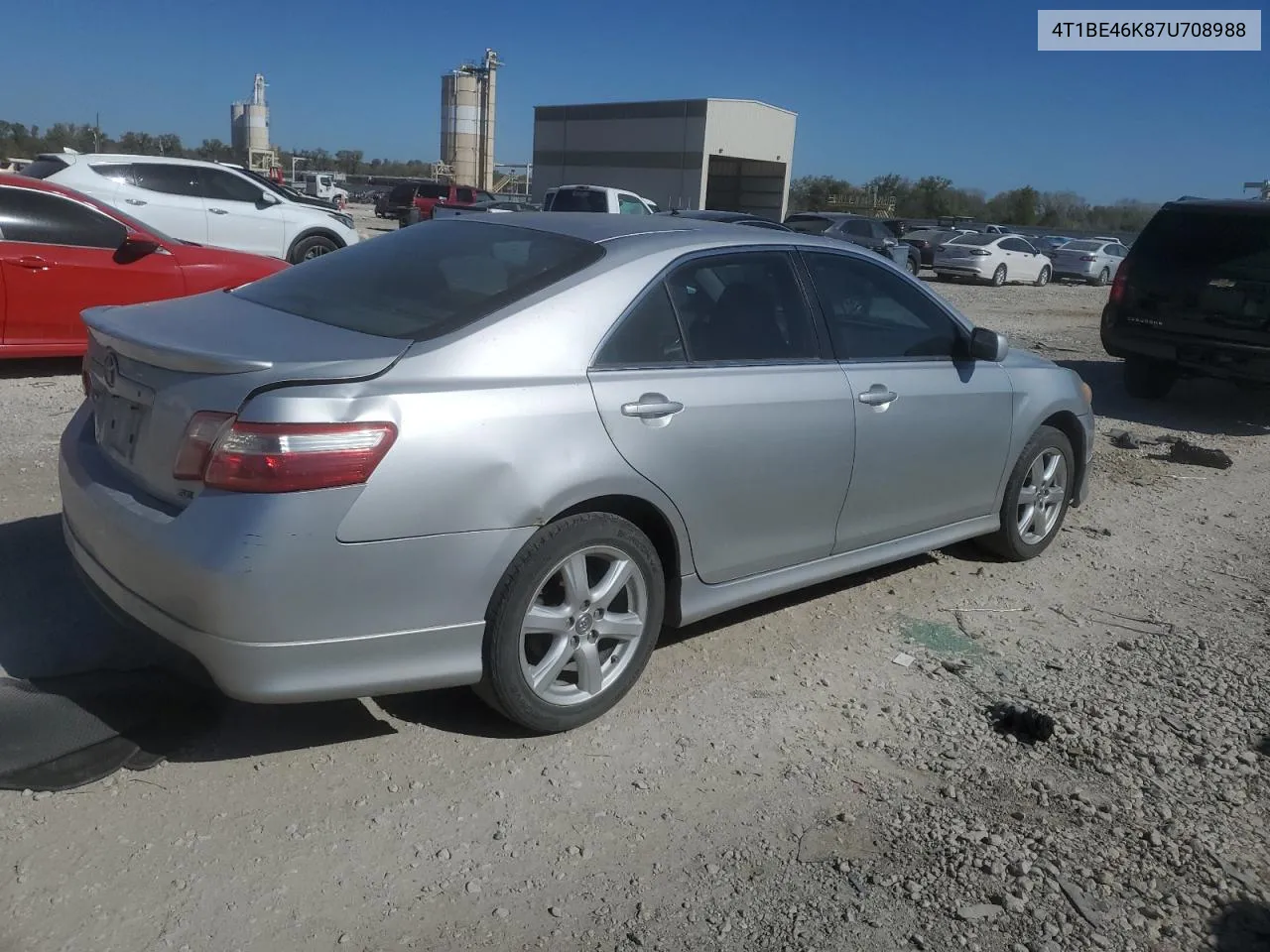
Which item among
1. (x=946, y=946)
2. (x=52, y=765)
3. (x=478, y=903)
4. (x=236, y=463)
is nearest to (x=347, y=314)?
(x=236, y=463)

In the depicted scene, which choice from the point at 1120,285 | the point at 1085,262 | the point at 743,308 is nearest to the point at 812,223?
the point at 1085,262

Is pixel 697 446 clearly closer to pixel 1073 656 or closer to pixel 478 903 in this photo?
pixel 478 903

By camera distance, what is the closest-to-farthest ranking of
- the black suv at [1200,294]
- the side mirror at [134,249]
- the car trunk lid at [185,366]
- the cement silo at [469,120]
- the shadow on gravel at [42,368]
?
the car trunk lid at [185,366]
the side mirror at [134,249]
the shadow on gravel at [42,368]
the black suv at [1200,294]
the cement silo at [469,120]

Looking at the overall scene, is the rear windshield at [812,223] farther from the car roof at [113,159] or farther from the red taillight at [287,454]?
the red taillight at [287,454]

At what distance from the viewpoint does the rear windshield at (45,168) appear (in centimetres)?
1230

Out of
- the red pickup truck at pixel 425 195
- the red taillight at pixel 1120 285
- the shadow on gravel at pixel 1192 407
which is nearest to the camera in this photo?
the shadow on gravel at pixel 1192 407

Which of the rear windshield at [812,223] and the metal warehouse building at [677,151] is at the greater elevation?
the metal warehouse building at [677,151]

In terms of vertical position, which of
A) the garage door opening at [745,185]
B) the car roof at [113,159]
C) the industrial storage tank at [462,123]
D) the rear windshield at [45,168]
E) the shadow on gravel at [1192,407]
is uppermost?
the industrial storage tank at [462,123]

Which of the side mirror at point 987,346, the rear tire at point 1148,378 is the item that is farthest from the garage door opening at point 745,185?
the side mirror at point 987,346

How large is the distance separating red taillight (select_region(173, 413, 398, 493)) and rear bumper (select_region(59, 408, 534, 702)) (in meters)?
0.04

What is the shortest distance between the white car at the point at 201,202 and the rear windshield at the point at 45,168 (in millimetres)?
11

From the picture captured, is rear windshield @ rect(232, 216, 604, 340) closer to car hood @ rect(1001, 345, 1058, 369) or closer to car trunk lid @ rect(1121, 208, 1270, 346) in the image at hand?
car hood @ rect(1001, 345, 1058, 369)

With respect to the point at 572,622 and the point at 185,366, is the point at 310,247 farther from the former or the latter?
the point at 572,622

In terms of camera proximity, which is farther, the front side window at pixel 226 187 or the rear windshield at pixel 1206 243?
the front side window at pixel 226 187
